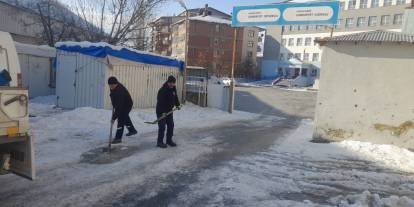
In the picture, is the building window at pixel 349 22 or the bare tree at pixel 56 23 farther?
the building window at pixel 349 22

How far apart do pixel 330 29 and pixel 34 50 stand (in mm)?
46155

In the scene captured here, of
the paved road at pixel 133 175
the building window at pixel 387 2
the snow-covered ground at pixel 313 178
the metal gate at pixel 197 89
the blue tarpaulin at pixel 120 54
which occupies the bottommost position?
the snow-covered ground at pixel 313 178

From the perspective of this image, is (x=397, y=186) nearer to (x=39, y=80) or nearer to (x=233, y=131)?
(x=233, y=131)

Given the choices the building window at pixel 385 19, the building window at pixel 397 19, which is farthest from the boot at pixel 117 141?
the building window at pixel 385 19

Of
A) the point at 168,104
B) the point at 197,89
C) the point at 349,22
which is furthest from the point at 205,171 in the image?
the point at 349,22

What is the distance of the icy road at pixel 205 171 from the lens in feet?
18.1

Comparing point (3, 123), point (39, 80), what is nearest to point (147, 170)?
point (3, 123)

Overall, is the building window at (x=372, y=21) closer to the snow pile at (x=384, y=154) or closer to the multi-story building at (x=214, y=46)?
the multi-story building at (x=214, y=46)

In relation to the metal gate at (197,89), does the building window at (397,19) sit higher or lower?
higher

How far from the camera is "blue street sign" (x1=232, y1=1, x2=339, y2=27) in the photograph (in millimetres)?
13680

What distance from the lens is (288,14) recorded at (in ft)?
47.5

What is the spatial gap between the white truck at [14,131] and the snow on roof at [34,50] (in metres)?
12.9

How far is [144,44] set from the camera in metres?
29.1

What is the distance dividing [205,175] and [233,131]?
5.56 m
